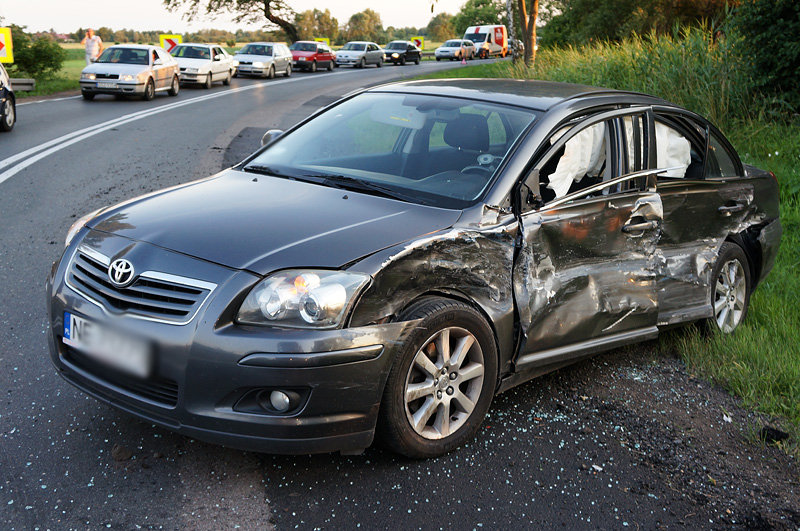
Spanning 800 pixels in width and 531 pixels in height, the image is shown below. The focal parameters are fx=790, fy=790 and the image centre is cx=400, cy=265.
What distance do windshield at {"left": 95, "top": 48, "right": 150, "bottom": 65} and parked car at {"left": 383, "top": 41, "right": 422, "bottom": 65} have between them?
3230 centimetres

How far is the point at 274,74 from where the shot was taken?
36.0 meters

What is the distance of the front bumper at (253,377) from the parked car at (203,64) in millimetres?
26550

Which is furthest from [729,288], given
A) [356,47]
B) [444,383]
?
[356,47]

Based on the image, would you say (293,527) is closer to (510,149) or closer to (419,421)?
(419,421)

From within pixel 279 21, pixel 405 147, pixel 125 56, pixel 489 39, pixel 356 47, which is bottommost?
pixel 405 147

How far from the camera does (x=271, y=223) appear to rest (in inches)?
141

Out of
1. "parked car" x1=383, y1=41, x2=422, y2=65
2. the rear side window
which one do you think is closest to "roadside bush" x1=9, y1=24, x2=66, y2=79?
the rear side window

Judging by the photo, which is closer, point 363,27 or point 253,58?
point 253,58

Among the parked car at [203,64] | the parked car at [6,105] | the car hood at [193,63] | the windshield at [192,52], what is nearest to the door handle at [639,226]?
the parked car at [6,105]

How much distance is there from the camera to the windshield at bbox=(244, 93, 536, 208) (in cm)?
410

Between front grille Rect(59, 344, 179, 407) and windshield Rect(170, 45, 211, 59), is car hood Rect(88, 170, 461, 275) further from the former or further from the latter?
windshield Rect(170, 45, 211, 59)

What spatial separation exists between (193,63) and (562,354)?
2674 cm

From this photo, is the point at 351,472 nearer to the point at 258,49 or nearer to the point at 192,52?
the point at 192,52

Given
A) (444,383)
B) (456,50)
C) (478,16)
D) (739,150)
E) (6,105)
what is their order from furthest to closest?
1. (478,16)
2. (456,50)
3. (6,105)
4. (739,150)
5. (444,383)
